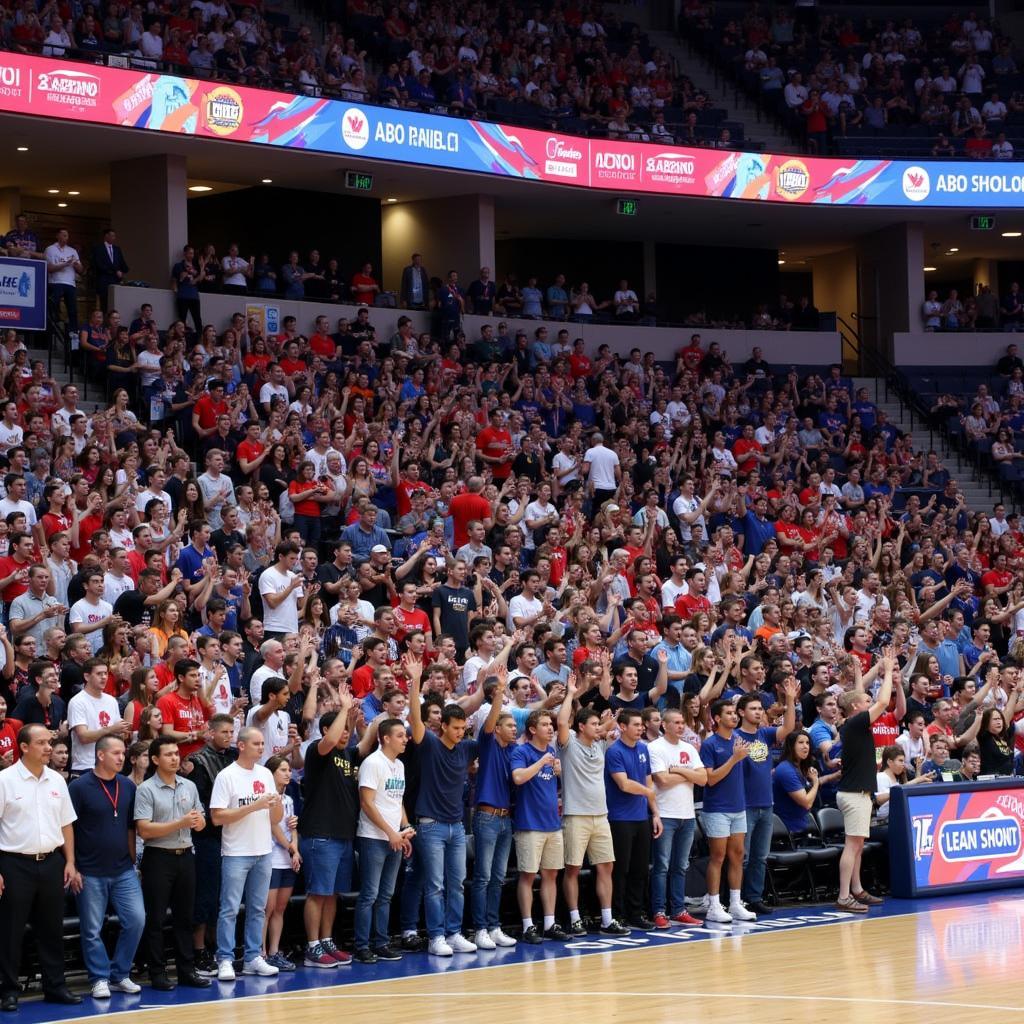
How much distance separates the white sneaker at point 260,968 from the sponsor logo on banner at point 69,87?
13.6 m

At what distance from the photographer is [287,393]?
20.2 meters

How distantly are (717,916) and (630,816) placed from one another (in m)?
1.14

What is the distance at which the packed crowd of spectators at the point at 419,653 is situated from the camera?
11.8m

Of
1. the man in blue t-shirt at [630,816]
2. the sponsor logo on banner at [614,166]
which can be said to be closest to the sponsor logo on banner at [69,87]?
the sponsor logo on banner at [614,166]

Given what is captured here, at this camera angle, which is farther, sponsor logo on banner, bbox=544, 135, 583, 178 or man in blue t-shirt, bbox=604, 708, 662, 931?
sponsor logo on banner, bbox=544, 135, 583, 178

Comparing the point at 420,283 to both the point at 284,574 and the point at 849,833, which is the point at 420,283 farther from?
the point at 849,833

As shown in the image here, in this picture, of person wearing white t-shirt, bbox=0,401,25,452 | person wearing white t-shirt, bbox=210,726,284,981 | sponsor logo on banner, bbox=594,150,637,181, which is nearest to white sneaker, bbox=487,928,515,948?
person wearing white t-shirt, bbox=210,726,284,981

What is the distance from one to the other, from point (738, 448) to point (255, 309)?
6.99 metres

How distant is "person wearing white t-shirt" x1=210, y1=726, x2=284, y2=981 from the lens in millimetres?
11508

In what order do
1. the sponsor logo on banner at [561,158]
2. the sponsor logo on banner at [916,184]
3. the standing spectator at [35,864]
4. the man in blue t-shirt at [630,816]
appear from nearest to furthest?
the standing spectator at [35,864]
the man in blue t-shirt at [630,816]
the sponsor logo on banner at [561,158]
the sponsor logo on banner at [916,184]

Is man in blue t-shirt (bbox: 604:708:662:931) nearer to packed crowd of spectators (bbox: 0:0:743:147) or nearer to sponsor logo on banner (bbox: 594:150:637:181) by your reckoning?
packed crowd of spectators (bbox: 0:0:743:147)

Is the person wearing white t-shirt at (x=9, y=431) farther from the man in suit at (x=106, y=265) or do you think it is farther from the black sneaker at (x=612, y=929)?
the black sneaker at (x=612, y=929)

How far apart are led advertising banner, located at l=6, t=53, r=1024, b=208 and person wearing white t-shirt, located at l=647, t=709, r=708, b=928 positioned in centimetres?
1269

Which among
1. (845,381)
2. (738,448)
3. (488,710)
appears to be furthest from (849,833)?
(845,381)
